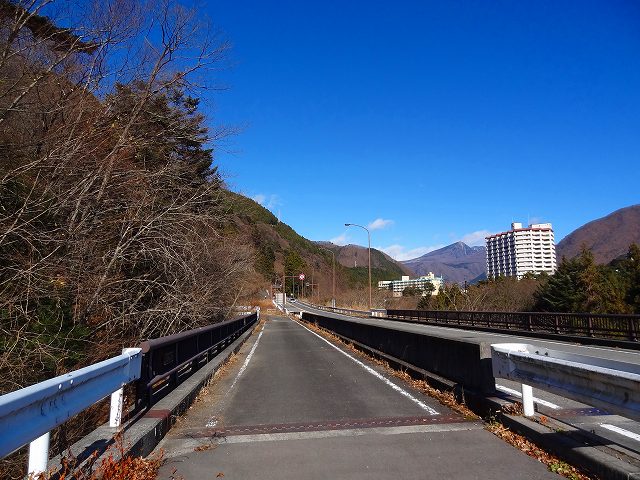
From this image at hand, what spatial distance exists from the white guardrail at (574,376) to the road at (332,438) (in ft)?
2.55

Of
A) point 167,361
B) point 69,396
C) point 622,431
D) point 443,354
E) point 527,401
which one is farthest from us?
point 443,354

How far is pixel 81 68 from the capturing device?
11953mm

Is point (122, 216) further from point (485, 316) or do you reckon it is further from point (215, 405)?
point (485, 316)

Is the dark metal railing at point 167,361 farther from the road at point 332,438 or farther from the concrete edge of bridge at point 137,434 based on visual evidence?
the road at point 332,438

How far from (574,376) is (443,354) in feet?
13.9

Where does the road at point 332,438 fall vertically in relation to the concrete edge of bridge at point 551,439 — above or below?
below

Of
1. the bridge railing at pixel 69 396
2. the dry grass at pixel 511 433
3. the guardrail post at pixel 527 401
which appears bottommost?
the dry grass at pixel 511 433

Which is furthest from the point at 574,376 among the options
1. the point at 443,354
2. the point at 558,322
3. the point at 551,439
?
the point at 558,322

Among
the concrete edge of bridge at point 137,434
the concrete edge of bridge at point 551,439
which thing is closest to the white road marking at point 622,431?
the concrete edge of bridge at point 551,439

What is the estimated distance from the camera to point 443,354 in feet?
30.0

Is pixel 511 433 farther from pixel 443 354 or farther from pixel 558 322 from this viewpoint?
pixel 558 322

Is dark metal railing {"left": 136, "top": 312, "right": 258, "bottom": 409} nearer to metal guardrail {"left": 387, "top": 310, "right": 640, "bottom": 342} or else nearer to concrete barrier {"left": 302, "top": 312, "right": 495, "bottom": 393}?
concrete barrier {"left": 302, "top": 312, "right": 495, "bottom": 393}

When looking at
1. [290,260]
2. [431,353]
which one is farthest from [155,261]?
[290,260]

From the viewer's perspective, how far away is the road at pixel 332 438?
4.83 metres
